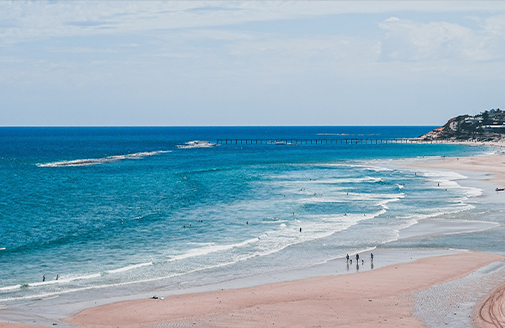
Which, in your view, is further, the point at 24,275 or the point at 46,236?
the point at 46,236

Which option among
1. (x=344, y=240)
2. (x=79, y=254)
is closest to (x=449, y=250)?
(x=344, y=240)

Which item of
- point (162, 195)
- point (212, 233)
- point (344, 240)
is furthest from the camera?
point (162, 195)

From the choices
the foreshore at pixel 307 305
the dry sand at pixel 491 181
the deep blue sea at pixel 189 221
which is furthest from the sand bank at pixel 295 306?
the deep blue sea at pixel 189 221

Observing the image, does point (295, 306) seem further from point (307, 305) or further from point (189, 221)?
point (189, 221)

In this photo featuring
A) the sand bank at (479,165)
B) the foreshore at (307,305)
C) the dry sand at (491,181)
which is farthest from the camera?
the sand bank at (479,165)

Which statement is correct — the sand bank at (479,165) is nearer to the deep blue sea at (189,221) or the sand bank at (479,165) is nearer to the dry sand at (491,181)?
the dry sand at (491,181)

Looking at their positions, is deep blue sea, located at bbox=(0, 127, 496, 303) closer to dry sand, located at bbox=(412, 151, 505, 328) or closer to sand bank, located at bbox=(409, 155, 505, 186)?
sand bank, located at bbox=(409, 155, 505, 186)

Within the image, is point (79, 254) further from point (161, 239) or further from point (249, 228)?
point (249, 228)
